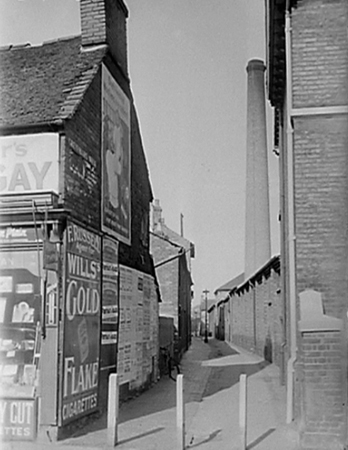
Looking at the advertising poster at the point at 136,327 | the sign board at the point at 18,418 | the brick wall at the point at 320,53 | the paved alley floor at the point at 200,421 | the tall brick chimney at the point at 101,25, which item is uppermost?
the tall brick chimney at the point at 101,25

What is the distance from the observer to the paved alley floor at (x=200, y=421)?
922cm

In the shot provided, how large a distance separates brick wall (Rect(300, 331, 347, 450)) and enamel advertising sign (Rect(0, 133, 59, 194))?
462 centimetres

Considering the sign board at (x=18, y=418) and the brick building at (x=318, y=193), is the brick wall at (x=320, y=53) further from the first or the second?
the sign board at (x=18, y=418)

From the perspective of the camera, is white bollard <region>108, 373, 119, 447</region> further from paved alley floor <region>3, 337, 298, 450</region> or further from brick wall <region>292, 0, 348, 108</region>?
brick wall <region>292, 0, 348, 108</region>

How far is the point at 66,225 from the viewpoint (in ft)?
32.5

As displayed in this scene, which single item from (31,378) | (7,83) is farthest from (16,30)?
(31,378)

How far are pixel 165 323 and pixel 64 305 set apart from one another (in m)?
12.5

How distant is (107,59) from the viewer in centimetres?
1331

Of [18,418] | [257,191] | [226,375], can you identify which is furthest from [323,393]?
[257,191]

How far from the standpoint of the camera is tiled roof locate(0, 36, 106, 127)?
10562 mm

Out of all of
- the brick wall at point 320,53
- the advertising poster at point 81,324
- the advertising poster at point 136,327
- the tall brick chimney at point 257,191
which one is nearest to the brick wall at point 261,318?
the tall brick chimney at point 257,191

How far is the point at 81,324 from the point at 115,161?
4.17 m

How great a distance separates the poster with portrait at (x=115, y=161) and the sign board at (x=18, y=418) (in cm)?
396

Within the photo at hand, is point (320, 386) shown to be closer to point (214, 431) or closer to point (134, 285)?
point (214, 431)
